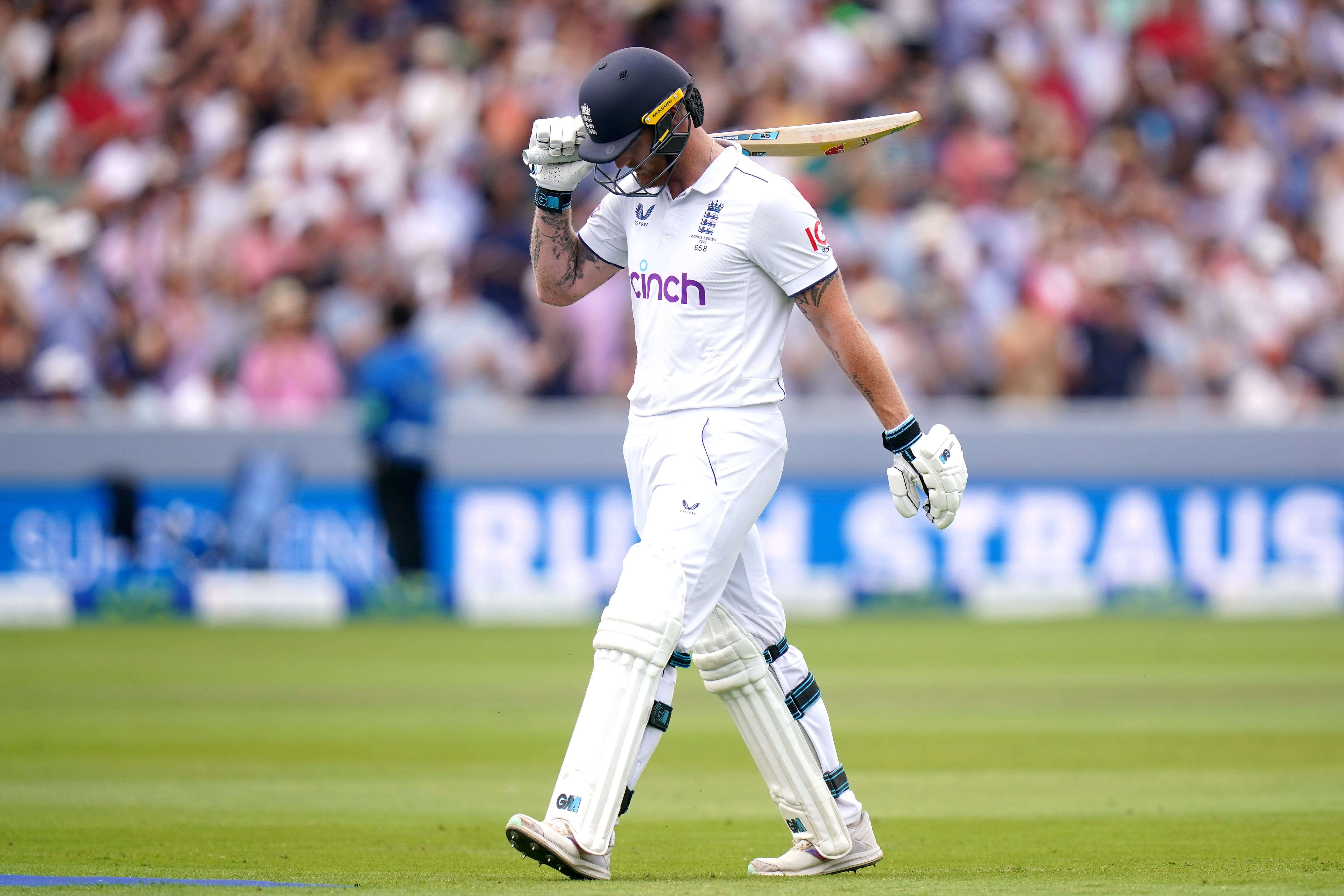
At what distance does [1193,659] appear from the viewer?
11.5m

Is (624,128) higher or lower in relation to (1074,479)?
higher

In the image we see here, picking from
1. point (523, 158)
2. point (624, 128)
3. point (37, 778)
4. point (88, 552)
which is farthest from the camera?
point (88, 552)

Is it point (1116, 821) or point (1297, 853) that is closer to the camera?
point (1297, 853)

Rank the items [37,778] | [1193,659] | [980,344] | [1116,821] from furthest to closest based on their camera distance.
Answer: [980,344] < [1193,659] < [37,778] < [1116,821]

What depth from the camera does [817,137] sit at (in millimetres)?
5230

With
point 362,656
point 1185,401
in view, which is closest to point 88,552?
point 362,656

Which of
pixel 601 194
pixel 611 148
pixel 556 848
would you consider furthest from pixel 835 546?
pixel 556 848

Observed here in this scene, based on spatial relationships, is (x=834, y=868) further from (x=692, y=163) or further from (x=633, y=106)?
(x=633, y=106)

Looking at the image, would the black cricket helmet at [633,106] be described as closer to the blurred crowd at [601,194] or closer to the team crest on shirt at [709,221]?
the team crest on shirt at [709,221]

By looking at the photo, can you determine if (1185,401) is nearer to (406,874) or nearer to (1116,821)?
(1116,821)

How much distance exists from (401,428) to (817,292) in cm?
934

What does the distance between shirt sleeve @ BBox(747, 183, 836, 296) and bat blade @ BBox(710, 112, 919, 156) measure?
1.65ft

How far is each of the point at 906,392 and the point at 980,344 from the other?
36.4 inches

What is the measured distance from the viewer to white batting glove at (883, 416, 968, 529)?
4.73m
